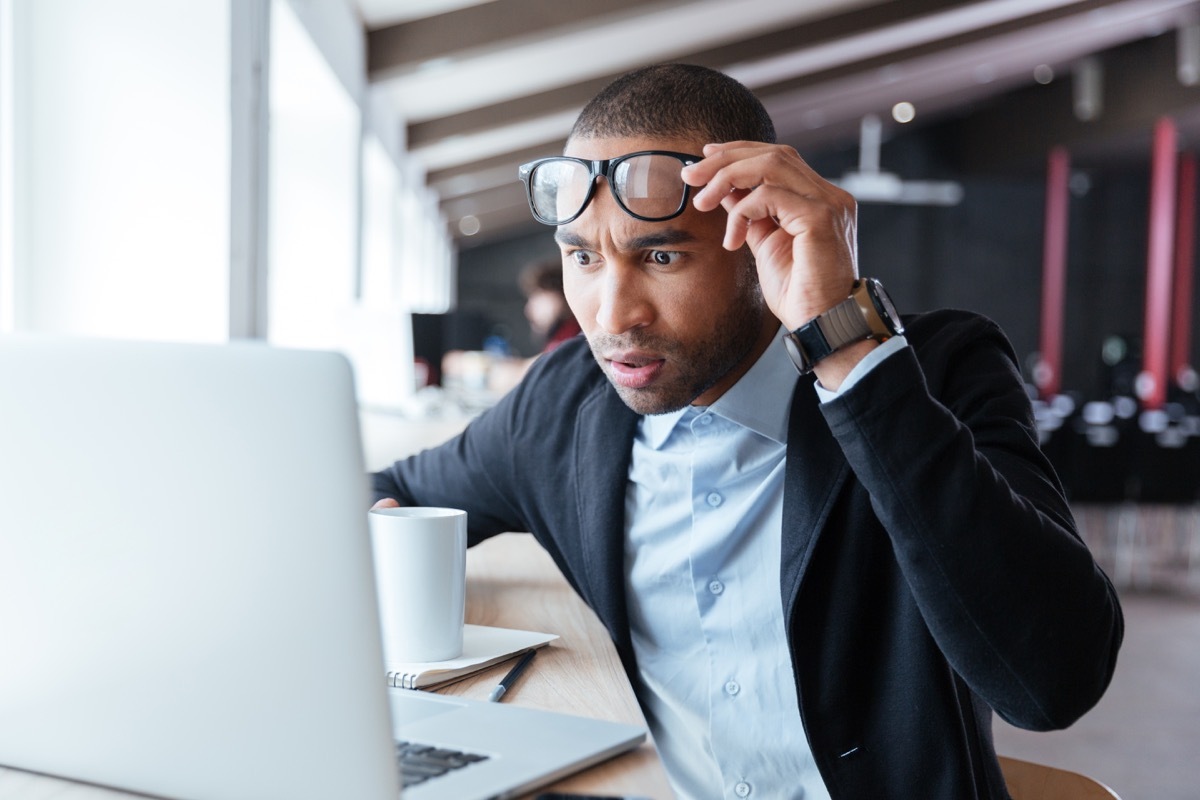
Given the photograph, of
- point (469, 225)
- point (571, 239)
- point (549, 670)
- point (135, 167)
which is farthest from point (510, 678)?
point (469, 225)

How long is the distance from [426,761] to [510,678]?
0.81 ft

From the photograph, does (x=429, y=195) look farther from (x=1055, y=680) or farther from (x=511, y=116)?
(x=1055, y=680)

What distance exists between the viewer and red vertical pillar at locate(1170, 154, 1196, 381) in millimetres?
12266

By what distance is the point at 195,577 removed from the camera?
66 centimetres

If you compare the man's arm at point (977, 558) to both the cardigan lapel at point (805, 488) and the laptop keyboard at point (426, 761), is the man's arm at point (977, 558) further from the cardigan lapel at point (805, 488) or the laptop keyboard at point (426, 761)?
the laptop keyboard at point (426, 761)

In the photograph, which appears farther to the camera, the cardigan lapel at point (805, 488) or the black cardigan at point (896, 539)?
the cardigan lapel at point (805, 488)

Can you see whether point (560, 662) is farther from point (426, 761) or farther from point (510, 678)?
point (426, 761)

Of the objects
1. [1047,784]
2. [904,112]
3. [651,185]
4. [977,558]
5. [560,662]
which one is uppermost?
[904,112]

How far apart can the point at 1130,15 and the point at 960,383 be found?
828 centimetres

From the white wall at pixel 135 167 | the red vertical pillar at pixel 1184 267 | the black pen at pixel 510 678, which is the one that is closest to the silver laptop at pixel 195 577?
the black pen at pixel 510 678

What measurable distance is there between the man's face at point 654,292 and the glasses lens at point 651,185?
13 mm

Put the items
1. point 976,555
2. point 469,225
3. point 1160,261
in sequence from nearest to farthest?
point 976,555, point 1160,261, point 469,225

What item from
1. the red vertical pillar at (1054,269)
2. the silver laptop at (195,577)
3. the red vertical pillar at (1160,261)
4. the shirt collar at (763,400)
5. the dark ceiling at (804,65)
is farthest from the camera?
the red vertical pillar at (1054,269)

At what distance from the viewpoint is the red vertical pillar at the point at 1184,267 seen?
12.3 metres
